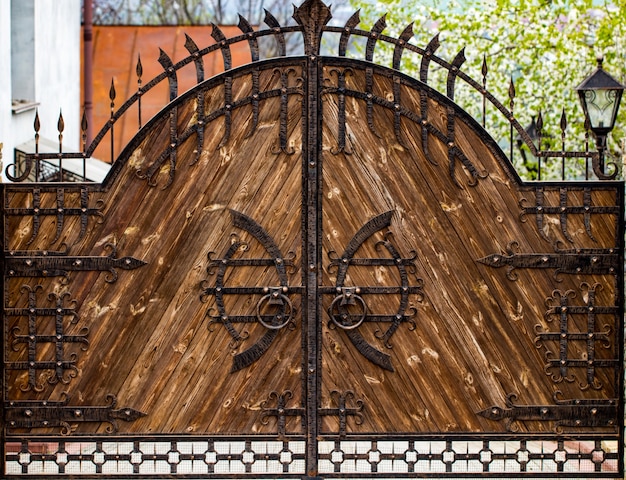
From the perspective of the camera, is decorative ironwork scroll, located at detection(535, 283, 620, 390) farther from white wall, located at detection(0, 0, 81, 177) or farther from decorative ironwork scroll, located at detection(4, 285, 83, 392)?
white wall, located at detection(0, 0, 81, 177)

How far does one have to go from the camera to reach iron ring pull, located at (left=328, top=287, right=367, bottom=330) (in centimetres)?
655

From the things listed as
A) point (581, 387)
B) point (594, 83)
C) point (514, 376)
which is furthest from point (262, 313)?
point (594, 83)

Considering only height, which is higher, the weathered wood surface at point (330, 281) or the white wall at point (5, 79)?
the white wall at point (5, 79)

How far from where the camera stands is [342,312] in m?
6.57

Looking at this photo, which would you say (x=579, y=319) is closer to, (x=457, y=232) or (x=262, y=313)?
(x=457, y=232)

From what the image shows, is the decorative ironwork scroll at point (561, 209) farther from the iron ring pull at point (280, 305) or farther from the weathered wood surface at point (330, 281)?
the iron ring pull at point (280, 305)

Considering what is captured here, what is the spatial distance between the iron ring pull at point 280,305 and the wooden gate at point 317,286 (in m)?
0.01

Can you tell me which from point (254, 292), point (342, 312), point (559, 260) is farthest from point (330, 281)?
point (559, 260)

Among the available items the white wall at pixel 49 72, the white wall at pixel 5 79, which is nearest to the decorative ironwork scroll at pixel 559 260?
the white wall at pixel 5 79

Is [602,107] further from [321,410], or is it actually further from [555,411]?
[321,410]

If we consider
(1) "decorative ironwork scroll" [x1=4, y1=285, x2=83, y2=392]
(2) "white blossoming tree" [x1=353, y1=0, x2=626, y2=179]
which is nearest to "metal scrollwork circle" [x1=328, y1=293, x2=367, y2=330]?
(1) "decorative ironwork scroll" [x1=4, y1=285, x2=83, y2=392]

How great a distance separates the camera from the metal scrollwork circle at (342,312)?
21.5 feet

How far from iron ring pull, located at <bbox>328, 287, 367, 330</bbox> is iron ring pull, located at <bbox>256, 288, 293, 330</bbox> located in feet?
0.87

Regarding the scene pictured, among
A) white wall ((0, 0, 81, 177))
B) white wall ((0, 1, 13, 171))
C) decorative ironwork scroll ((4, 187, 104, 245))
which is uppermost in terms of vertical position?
white wall ((0, 0, 81, 177))
